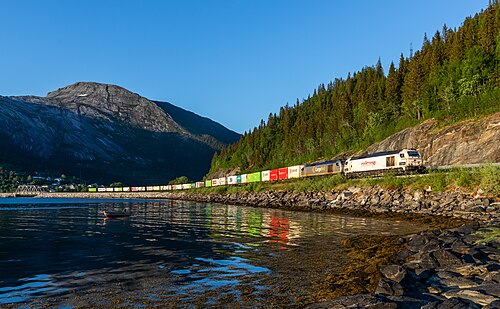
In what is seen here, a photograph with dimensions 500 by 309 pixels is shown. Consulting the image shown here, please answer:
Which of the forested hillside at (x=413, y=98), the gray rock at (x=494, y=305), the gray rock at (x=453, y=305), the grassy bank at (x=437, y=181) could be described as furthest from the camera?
the forested hillside at (x=413, y=98)

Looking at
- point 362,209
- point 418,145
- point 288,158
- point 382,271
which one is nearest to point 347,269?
point 382,271

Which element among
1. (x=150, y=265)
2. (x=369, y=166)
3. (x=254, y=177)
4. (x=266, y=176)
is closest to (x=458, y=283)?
(x=150, y=265)

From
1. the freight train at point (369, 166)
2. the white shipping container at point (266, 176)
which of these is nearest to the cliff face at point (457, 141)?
the freight train at point (369, 166)

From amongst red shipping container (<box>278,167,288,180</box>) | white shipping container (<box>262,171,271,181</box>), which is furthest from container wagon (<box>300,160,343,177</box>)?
white shipping container (<box>262,171,271,181</box>)

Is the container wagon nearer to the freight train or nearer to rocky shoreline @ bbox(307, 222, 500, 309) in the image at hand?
the freight train

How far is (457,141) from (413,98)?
42.1 m

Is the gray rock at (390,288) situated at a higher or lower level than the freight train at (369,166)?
lower

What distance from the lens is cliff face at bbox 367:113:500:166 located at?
56.5 m

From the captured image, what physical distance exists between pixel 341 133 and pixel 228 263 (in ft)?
405

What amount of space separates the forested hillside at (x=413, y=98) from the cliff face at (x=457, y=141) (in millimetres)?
3788

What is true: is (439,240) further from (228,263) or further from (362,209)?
(362,209)

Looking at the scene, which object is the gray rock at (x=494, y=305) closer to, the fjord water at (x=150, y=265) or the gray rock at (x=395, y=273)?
the gray rock at (x=395, y=273)

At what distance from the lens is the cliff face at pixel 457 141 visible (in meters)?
56.5

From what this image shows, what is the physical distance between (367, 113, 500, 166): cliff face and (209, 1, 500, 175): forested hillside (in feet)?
12.4
